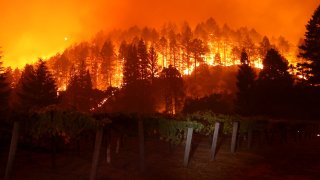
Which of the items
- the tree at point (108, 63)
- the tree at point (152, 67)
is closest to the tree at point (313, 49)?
the tree at point (152, 67)

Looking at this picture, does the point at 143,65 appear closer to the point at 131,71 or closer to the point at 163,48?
the point at 131,71

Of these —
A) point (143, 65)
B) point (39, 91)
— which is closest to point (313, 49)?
point (39, 91)

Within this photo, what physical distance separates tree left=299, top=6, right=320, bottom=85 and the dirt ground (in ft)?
116

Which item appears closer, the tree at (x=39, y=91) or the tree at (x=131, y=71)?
the tree at (x=39, y=91)

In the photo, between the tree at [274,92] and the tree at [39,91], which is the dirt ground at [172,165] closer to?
the tree at [39,91]

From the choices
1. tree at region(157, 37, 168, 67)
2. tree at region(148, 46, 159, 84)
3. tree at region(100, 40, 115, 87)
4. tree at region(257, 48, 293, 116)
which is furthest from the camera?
tree at region(157, 37, 168, 67)

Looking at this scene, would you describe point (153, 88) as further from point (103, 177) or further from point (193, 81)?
point (103, 177)

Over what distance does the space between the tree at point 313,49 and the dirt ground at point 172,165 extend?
116 ft

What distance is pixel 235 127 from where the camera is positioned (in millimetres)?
23734

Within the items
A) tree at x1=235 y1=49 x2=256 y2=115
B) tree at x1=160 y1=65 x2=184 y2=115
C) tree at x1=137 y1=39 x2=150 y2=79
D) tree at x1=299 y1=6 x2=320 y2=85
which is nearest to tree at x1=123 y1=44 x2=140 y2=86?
tree at x1=137 y1=39 x2=150 y2=79

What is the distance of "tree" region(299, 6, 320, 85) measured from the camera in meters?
57.5

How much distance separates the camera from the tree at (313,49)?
57528mm

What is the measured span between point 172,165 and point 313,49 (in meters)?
49.1

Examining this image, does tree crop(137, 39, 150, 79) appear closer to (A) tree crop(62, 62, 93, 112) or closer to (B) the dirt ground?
(A) tree crop(62, 62, 93, 112)
